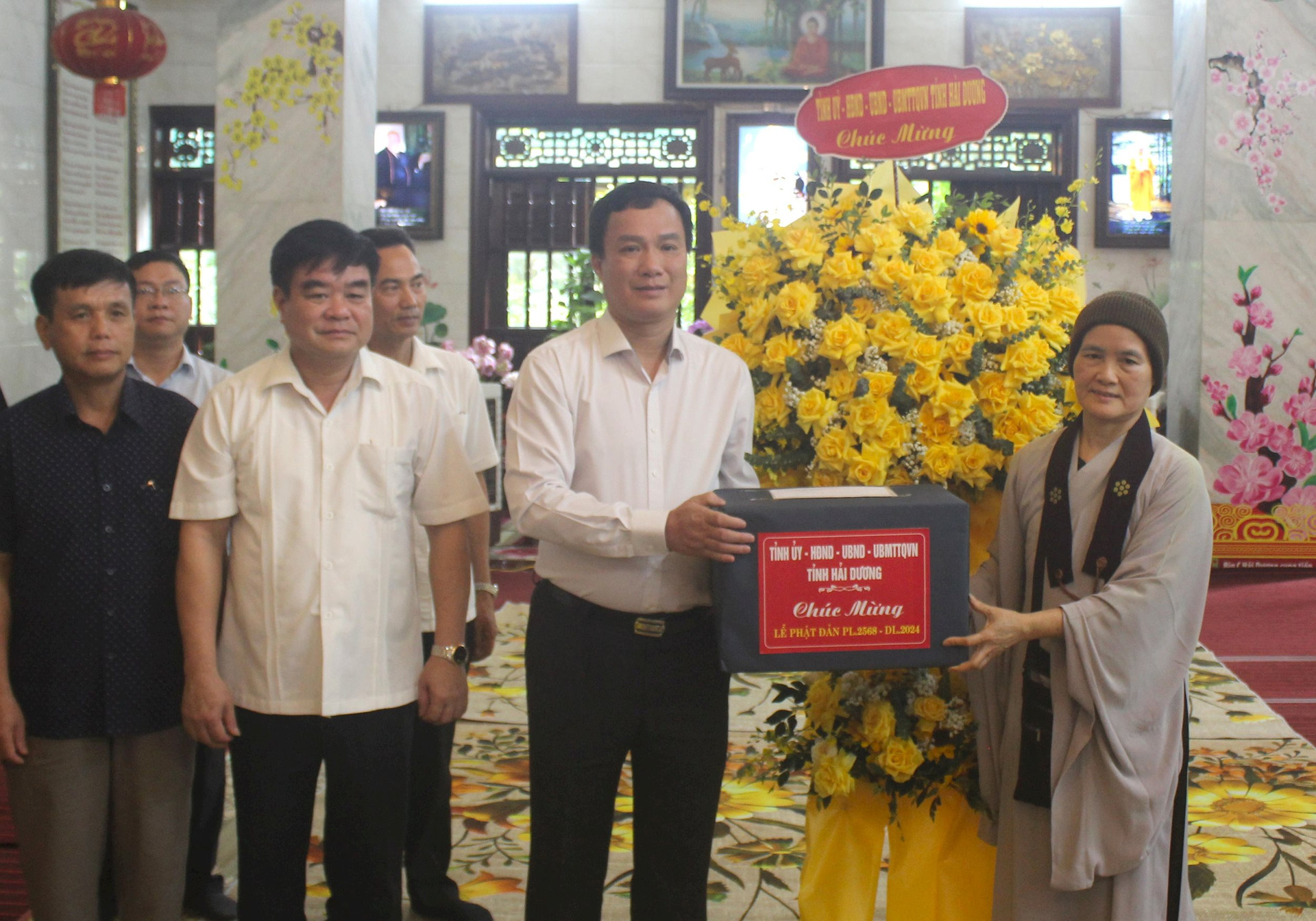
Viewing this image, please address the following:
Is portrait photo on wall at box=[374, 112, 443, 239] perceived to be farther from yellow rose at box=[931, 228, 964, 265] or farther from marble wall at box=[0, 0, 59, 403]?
yellow rose at box=[931, 228, 964, 265]

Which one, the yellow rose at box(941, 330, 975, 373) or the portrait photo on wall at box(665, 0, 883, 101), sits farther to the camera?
the portrait photo on wall at box(665, 0, 883, 101)

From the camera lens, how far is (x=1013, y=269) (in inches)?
80.8

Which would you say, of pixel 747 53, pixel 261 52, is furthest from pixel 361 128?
pixel 747 53

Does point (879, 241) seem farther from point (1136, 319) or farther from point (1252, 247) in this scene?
point (1252, 247)

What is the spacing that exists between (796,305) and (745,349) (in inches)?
5.4

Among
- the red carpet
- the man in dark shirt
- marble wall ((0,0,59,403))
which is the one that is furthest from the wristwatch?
marble wall ((0,0,59,403))

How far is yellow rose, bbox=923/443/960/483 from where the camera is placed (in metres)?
1.94

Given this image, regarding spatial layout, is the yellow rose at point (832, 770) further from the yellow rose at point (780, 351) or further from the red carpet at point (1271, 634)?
the red carpet at point (1271, 634)

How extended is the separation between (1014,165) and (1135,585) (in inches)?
255

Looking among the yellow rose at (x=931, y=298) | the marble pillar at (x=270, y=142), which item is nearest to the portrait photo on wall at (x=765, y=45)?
the marble pillar at (x=270, y=142)

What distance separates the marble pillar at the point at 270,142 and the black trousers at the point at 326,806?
140 inches

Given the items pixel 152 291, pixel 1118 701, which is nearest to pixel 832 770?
pixel 1118 701

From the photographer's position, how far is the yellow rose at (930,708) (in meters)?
2.03

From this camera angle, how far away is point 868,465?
191 centimetres
